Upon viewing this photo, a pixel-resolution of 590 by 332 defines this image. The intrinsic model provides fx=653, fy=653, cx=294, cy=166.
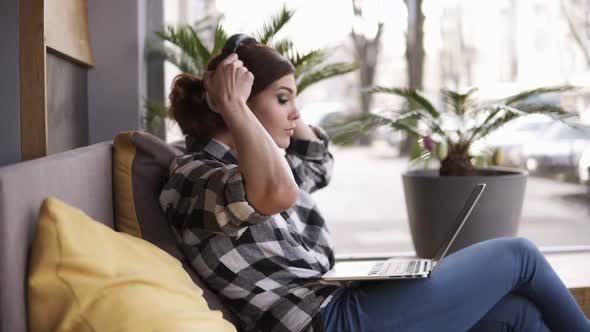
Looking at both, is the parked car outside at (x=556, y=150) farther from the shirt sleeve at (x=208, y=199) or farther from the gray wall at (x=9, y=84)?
the gray wall at (x=9, y=84)

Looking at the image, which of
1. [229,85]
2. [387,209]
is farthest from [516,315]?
[387,209]

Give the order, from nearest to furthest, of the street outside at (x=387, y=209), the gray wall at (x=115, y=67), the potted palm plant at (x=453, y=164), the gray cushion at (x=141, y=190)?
the gray cushion at (x=141, y=190)
the gray wall at (x=115, y=67)
the potted palm plant at (x=453, y=164)
the street outside at (x=387, y=209)

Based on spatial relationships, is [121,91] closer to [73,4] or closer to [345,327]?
[73,4]

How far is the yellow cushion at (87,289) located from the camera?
0.97 m

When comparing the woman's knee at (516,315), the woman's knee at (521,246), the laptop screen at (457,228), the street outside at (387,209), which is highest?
the laptop screen at (457,228)

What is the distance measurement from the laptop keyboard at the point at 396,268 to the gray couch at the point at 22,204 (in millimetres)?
734

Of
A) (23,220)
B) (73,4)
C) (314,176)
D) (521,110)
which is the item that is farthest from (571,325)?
(73,4)

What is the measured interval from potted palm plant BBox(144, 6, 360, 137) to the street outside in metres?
Result: 1.52

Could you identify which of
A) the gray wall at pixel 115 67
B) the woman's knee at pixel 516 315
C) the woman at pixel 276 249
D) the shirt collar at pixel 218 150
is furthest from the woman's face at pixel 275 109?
the gray wall at pixel 115 67

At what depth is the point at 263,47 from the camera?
1.80 meters

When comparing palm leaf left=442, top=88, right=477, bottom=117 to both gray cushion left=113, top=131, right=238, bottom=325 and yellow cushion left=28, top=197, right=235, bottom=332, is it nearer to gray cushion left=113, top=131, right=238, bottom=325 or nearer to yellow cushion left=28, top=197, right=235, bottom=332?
gray cushion left=113, top=131, right=238, bottom=325

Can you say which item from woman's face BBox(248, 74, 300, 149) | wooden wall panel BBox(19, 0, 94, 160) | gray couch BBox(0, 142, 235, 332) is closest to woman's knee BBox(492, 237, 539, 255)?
woman's face BBox(248, 74, 300, 149)

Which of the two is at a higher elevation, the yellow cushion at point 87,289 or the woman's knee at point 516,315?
the yellow cushion at point 87,289

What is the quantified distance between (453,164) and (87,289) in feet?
8.54
